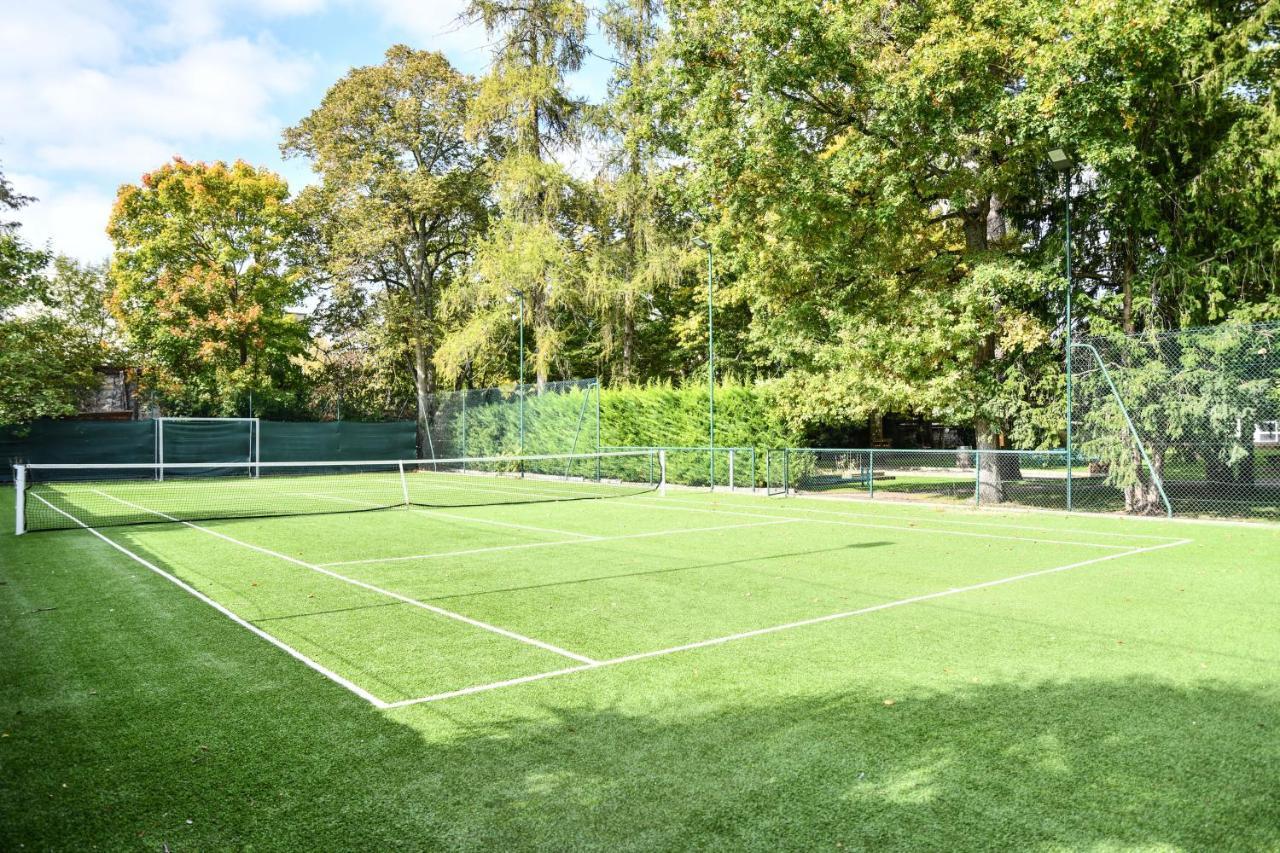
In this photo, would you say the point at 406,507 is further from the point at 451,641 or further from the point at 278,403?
the point at 278,403

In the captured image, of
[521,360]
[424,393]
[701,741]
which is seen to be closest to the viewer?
[701,741]

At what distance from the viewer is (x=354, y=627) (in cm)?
680

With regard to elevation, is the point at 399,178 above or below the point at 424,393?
above

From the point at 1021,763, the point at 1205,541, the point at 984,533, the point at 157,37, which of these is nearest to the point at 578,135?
the point at 157,37

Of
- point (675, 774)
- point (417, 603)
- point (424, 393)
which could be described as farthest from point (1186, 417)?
point (424, 393)

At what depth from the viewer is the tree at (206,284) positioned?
32938mm

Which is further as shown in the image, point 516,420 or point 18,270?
point 516,420

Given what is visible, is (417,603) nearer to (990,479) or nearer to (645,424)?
(990,479)

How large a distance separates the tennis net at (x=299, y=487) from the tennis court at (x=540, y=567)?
27 centimetres

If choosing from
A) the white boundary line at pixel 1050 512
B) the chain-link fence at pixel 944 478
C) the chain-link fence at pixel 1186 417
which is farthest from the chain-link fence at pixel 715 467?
the chain-link fence at pixel 1186 417

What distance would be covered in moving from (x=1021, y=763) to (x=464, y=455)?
30257mm

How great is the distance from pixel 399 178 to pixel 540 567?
2751 cm

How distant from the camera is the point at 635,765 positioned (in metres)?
3.95

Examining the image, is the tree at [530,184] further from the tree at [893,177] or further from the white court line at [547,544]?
the white court line at [547,544]
